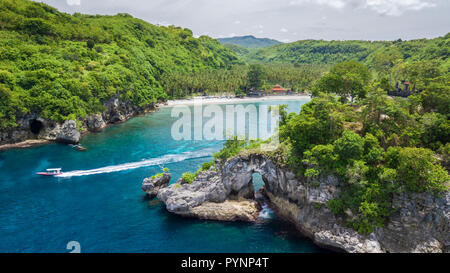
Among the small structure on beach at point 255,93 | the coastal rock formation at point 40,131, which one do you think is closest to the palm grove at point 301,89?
the coastal rock formation at point 40,131

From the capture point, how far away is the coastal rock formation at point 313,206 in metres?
25.0

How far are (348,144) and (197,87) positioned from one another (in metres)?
104

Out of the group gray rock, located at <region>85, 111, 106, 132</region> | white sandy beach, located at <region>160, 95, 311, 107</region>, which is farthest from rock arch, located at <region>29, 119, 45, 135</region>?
white sandy beach, located at <region>160, 95, 311, 107</region>

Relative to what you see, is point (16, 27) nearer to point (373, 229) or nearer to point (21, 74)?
point (21, 74)

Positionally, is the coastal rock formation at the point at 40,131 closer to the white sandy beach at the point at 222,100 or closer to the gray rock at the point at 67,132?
the gray rock at the point at 67,132

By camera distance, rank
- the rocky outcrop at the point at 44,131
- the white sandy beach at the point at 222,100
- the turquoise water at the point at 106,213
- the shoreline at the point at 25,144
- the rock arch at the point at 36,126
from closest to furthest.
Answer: the turquoise water at the point at 106,213
the shoreline at the point at 25,144
the rocky outcrop at the point at 44,131
the rock arch at the point at 36,126
the white sandy beach at the point at 222,100

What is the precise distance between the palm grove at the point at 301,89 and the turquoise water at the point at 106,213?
28.7 ft

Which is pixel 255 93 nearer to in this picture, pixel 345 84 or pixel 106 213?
pixel 345 84

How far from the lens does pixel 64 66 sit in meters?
75.0

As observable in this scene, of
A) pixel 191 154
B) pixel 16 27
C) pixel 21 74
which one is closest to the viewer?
pixel 191 154

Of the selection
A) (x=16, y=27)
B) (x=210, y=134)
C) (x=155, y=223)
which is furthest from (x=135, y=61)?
(x=155, y=223)

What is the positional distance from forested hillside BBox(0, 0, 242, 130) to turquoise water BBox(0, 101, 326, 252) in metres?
12.3

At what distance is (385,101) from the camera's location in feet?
101

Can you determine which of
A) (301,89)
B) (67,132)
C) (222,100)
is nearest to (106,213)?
(67,132)
